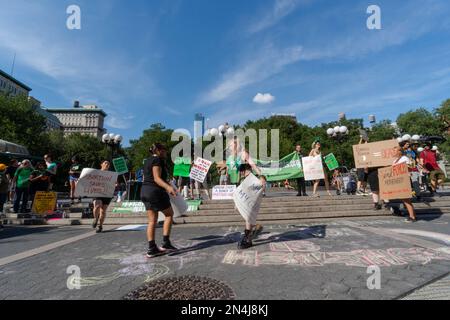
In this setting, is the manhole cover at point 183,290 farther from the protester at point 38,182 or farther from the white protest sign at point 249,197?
the protester at point 38,182

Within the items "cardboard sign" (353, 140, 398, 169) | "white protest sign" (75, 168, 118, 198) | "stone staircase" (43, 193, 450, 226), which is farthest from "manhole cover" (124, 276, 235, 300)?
"cardboard sign" (353, 140, 398, 169)

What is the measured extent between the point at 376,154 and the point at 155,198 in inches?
329

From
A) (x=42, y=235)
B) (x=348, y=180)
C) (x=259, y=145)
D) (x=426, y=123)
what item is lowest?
(x=42, y=235)

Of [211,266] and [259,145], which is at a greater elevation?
[259,145]

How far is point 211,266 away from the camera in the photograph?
379 cm

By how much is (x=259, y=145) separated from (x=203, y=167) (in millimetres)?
31426

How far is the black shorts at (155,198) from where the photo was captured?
4.59 m

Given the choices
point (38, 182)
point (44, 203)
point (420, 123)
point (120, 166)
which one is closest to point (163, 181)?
point (44, 203)

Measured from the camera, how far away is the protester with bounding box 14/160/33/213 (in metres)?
9.53

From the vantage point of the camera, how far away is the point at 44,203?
968cm

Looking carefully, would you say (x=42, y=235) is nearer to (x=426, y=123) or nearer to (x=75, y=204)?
(x=75, y=204)
